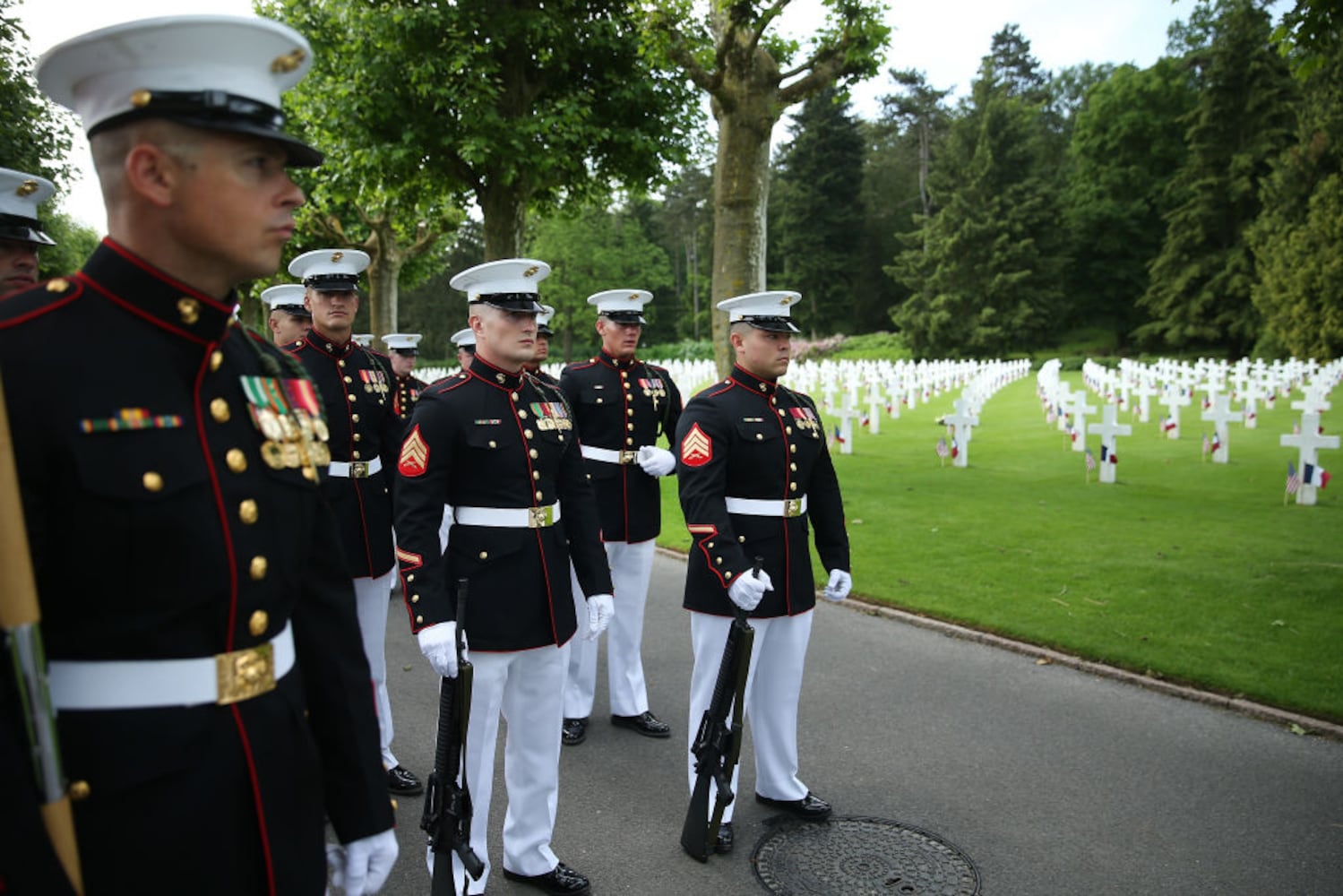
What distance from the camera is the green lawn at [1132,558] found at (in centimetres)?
626

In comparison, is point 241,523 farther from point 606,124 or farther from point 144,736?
point 606,124

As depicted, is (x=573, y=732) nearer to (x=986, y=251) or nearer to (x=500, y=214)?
(x=500, y=214)

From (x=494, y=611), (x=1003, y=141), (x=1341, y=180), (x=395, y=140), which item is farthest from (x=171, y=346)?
(x=1003, y=141)

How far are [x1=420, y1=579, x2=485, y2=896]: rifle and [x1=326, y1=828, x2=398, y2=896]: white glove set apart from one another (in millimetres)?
1178

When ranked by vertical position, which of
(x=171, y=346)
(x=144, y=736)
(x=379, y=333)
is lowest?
(x=144, y=736)

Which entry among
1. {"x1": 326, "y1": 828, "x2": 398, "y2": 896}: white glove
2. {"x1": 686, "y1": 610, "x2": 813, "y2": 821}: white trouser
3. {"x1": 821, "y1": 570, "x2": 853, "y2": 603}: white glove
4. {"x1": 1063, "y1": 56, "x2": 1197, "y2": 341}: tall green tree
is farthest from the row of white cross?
{"x1": 1063, "y1": 56, "x2": 1197, "y2": 341}: tall green tree

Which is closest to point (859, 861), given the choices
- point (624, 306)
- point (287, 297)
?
point (624, 306)

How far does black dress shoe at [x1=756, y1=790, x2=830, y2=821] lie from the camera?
425 centimetres

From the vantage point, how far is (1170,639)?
21.3 ft

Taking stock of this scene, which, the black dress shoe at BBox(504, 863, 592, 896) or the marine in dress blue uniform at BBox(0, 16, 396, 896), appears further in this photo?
the black dress shoe at BBox(504, 863, 592, 896)

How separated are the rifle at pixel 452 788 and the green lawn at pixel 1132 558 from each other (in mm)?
4803

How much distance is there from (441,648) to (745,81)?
361 inches

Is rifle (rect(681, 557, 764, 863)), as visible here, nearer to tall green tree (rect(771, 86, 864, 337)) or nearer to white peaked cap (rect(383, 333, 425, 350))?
white peaked cap (rect(383, 333, 425, 350))

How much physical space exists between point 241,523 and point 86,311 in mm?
469
